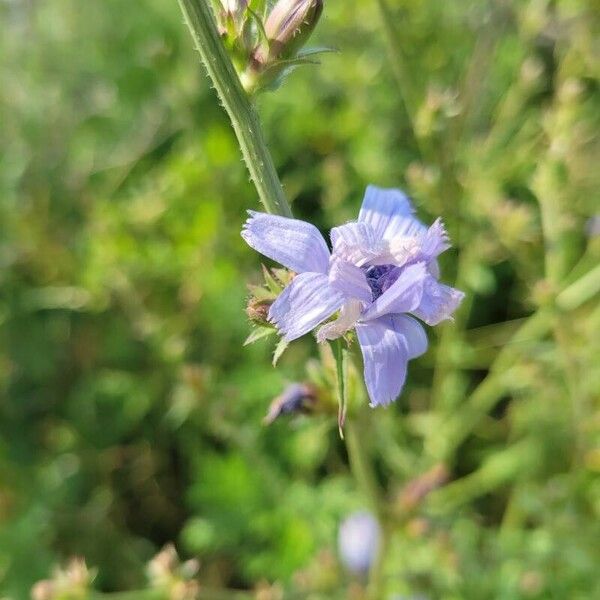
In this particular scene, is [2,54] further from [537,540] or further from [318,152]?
[537,540]

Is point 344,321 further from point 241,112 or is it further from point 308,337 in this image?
point 308,337

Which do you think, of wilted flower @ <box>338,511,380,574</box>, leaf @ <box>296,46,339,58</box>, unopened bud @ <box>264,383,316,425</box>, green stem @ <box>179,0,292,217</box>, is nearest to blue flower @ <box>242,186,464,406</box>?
green stem @ <box>179,0,292,217</box>

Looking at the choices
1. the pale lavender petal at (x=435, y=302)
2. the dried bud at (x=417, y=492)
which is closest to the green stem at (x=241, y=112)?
the pale lavender petal at (x=435, y=302)

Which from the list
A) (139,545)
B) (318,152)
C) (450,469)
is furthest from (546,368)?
(139,545)

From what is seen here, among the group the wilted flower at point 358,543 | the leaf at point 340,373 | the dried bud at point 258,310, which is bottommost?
the wilted flower at point 358,543

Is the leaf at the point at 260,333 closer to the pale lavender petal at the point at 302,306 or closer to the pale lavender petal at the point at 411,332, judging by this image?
the pale lavender petal at the point at 302,306

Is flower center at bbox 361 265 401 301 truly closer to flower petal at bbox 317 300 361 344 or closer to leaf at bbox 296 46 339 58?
flower petal at bbox 317 300 361 344
